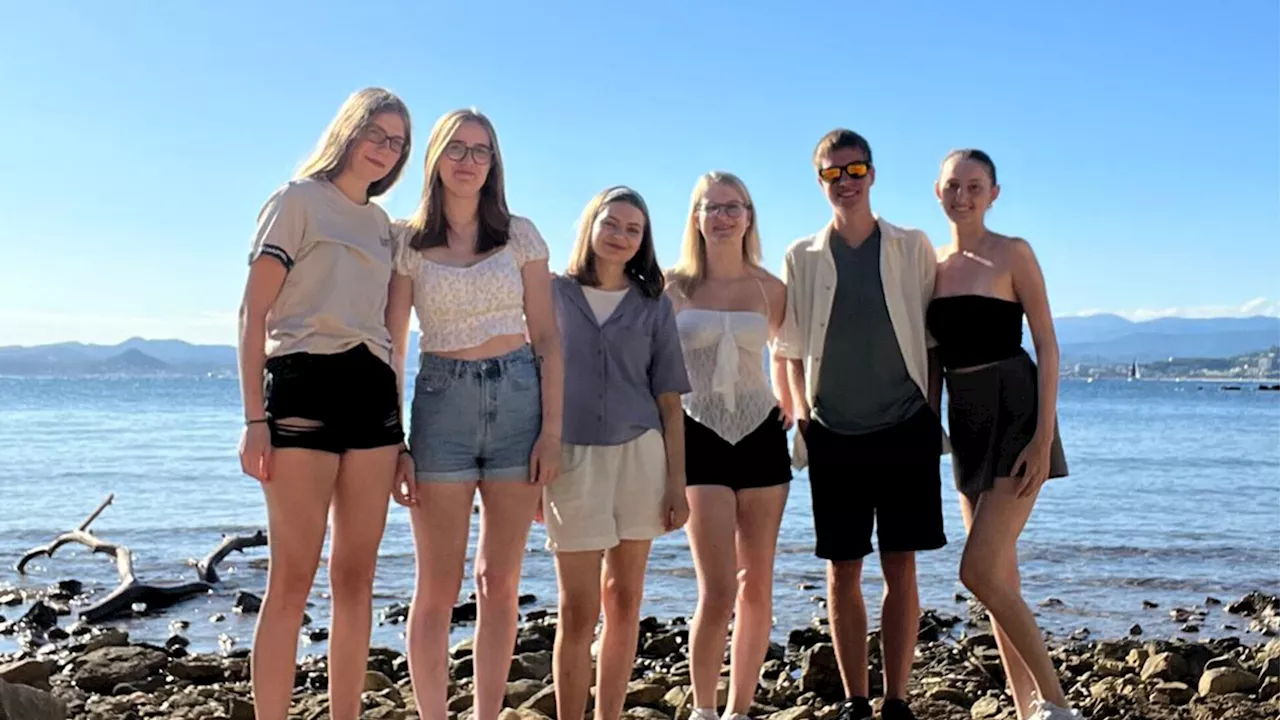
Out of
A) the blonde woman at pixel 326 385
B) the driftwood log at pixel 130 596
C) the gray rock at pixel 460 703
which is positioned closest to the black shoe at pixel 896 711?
Result: the gray rock at pixel 460 703

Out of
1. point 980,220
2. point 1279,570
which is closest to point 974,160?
point 980,220

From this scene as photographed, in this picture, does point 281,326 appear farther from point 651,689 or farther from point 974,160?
point 651,689

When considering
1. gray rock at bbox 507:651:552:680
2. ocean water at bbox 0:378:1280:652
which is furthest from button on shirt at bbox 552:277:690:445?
ocean water at bbox 0:378:1280:652

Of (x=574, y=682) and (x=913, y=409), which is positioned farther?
(x=913, y=409)

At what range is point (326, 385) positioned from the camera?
4.15 m

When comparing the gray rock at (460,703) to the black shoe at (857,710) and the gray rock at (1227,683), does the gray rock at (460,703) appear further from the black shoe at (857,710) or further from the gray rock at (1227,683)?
the gray rock at (1227,683)

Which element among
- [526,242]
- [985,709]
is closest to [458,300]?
[526,242]

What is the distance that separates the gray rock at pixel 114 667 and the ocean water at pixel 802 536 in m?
1.25

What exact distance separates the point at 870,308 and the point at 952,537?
10.9 meters

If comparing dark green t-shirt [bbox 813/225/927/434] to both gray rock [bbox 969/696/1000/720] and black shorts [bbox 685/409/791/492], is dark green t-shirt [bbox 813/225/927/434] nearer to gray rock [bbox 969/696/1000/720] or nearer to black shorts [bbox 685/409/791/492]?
black shorts [bbox 685/409/791/492]

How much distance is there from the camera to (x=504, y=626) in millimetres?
4578

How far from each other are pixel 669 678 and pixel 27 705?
3.52 metres

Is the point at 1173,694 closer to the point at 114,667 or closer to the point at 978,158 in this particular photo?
the point at 978,158

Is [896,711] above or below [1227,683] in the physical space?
above
